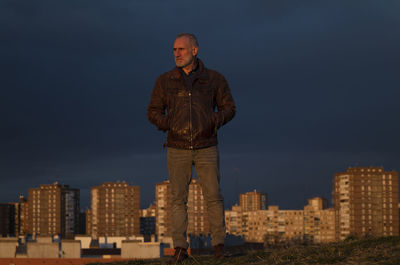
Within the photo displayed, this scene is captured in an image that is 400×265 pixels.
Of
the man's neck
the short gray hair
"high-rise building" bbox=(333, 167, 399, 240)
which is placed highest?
the short gray hair

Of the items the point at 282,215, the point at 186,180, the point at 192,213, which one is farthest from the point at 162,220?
the point at 186,180

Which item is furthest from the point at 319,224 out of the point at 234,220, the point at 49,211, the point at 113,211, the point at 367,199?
the point at 49,211

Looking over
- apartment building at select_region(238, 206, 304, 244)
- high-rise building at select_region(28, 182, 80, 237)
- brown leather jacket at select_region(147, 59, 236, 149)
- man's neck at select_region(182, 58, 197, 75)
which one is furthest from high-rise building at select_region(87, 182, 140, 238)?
man's neck at select_region(182, 58, 197, 75)

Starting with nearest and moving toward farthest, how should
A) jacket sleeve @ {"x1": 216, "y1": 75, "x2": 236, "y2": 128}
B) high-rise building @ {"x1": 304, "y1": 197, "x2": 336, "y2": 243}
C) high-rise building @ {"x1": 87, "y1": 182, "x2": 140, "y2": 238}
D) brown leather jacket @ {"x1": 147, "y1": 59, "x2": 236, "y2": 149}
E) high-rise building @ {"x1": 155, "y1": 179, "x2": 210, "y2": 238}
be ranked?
brown leather jacket @ {"x1": 147, "y1": 59, "x2": 236, "y2": 149}
jacket sleeve @ {"x1": 216, "y1": 75, "x2": 236, "y2": 128}
high-rise building @ {"x1": 155, "y1": 179, "x2": 210, "y2": 238}
high-rise building @ {"x1": 304, "y1": 197, "x2": 336, "y2": 243}
high-rise building @ {"x1": 87, "y1": 182, "x2": 140, "y2": 238}

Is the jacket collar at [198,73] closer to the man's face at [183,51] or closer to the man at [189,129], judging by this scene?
the man at [189,129]

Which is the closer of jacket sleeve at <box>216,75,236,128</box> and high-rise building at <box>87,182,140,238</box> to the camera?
jacket sleeve at <box>216,75,236,128</box>

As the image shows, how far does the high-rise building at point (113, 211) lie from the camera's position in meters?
182

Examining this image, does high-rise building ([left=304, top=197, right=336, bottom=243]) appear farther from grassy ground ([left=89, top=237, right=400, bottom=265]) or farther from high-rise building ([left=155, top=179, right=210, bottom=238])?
grassy ground ([left=89, top=237, right=400, bottom=265])

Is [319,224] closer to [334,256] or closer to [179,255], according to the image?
[179,255]

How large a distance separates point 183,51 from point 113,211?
177446mm

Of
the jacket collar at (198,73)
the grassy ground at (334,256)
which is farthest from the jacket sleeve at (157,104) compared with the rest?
the grassy ground at (334,256)

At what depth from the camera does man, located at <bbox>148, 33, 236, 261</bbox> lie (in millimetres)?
8914

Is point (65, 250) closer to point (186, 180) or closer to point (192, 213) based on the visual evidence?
point (192, 213)

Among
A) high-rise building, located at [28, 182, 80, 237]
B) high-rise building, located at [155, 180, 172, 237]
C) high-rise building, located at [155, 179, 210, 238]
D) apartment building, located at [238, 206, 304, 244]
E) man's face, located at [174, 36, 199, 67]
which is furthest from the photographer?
high-rise building, located at [28, 182, 80, 237]
